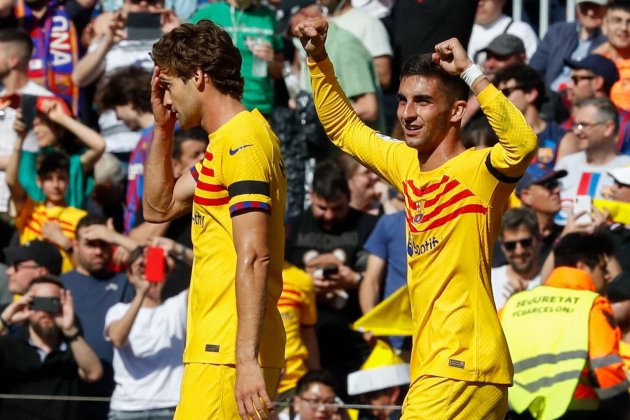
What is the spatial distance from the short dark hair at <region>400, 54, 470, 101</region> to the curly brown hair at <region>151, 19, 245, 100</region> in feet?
2.65

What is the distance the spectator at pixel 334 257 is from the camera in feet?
33.7

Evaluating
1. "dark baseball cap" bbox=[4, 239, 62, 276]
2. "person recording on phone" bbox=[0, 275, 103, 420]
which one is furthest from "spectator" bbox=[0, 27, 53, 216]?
"person recording on phone" bbox=[0, 275, 103, 420]

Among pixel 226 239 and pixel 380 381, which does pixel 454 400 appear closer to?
pixel 226 239

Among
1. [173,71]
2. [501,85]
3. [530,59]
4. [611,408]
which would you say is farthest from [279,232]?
[530,59]

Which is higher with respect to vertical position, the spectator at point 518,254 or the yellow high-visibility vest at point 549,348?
the spectator at point 518,254

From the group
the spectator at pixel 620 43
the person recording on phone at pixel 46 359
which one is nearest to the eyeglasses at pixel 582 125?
the spectator at pixel 620 43

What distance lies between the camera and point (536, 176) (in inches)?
429

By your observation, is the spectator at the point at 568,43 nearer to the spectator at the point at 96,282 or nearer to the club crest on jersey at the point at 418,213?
the spectator at the point at 96,282

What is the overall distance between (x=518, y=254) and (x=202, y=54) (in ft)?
13.6

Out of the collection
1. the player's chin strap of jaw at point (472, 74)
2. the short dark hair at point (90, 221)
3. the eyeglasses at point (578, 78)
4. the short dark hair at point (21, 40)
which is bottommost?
the player's chin strap of jaw at point (472, 74)

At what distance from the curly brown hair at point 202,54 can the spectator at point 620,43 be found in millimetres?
6442

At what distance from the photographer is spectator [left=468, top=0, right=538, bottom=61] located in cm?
1329

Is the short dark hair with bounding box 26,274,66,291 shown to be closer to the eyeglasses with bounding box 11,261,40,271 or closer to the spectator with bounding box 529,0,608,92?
the eyeglasses with bounding box 11,261,40,271

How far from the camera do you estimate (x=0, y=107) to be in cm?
1161
